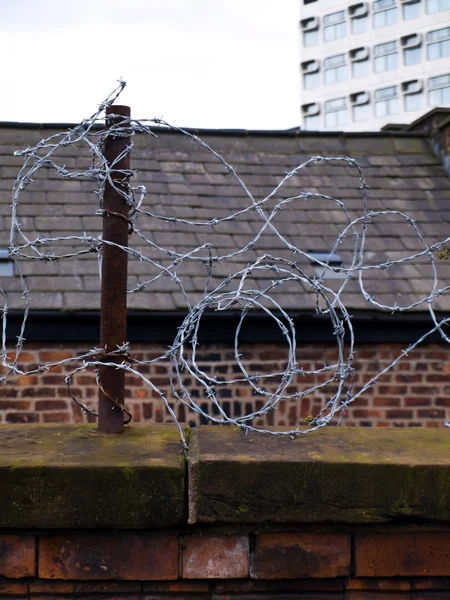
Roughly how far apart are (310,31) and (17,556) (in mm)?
67007

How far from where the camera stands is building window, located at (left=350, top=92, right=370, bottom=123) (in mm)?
61469

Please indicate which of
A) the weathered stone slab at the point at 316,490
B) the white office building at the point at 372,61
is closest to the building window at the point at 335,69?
the white office building at the point at 372,61

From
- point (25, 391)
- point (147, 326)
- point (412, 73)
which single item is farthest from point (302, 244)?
point (412, 73)

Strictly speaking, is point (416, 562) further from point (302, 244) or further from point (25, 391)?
point (302, 244)

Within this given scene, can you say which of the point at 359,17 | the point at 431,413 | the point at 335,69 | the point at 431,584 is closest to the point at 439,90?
the point at 359,17

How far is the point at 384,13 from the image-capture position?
6006 cm

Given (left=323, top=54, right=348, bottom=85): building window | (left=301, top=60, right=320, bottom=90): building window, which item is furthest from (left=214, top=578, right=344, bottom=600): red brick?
(left=301, top=60, right=320, bottom=90): building window

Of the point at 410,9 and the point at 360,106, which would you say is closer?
the point at 410,9

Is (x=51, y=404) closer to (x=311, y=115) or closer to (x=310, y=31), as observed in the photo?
(x=311, y=115)

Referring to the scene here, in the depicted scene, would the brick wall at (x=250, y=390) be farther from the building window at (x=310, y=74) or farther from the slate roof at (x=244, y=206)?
the building window at (x=310, y=74)

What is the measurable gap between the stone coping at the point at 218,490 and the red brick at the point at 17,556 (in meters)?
0.06

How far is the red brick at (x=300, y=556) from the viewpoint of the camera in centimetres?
201

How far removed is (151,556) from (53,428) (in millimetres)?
651

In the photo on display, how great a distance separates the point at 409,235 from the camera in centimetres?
817
